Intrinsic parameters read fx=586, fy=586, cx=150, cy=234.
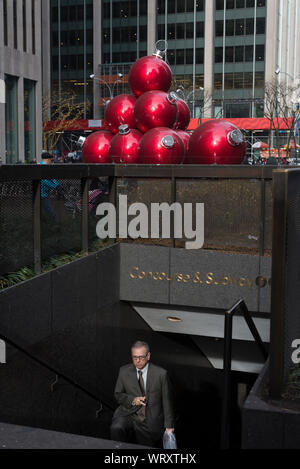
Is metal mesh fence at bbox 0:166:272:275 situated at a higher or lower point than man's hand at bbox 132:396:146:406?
higher

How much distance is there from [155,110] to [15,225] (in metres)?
4.93

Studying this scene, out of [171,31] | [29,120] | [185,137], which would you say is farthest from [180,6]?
[185,137]

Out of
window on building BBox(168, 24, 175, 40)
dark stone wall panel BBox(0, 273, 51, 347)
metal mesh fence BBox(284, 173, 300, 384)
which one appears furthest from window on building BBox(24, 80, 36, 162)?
metal mesh fence BBox(284, 173, 300, 384)

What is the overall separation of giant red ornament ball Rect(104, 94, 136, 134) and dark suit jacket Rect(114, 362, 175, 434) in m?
7.23

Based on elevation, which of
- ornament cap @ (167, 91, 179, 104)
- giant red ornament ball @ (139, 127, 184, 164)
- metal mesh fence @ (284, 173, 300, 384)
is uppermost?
ornament cap @ (167, 91, 179, 104)

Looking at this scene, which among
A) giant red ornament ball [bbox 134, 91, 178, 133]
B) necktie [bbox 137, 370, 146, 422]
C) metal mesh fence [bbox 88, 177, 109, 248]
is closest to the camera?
necktie [bbox 137, 370, 146, 422]

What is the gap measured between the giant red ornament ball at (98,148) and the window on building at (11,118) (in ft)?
92.4

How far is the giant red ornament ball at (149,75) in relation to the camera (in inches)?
492

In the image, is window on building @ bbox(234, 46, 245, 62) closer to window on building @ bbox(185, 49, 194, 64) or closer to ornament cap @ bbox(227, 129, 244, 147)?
window on building @ bbox(185, 49, 194, 64)

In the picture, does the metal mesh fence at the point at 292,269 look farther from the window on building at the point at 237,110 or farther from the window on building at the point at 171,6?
the window on building at the point at 171,6

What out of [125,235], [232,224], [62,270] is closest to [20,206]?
[62,270]

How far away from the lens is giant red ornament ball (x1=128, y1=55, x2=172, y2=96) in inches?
492

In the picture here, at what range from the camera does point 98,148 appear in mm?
12719
